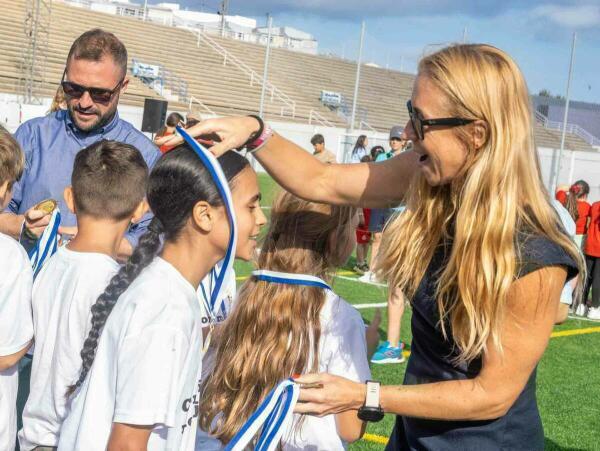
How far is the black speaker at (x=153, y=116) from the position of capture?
17.4 metres

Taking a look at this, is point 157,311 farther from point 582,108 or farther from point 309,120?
point 582,108

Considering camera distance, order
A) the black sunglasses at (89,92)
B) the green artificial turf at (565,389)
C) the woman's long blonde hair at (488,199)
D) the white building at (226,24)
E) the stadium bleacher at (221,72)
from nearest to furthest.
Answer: the woman's long blonde hair at (488,199) → the black sunglasses at (89,92) → the green artificial turf at (565,389) → the stadium bleacher at (221,72) → the white building at (226,24)

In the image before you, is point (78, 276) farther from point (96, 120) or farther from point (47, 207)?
point (96, 120)

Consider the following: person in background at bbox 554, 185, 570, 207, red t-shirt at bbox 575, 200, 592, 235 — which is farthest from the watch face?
person in background at bbox 554, 185, 570, 207

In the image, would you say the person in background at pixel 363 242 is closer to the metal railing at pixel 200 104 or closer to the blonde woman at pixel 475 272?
the blonde woman at pixel 475 272

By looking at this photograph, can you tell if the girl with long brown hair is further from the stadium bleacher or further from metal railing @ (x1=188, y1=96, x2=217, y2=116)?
metal railing @ (x1=188, y1=96, x2=217, y2=116)

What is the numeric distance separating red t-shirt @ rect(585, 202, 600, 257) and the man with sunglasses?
954cm

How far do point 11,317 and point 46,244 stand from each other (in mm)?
485

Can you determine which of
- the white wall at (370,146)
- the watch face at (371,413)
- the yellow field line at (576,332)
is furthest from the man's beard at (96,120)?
the white wall at (370,146)

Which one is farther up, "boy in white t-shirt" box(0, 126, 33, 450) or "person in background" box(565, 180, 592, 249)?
"person in background" box(565, 180, 592, 249)

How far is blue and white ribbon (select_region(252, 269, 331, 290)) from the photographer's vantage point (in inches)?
118

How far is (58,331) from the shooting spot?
295 centimetres

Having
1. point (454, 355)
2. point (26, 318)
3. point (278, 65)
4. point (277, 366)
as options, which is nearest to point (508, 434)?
point (454, 355)

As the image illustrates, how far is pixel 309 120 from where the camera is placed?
3775 cm
